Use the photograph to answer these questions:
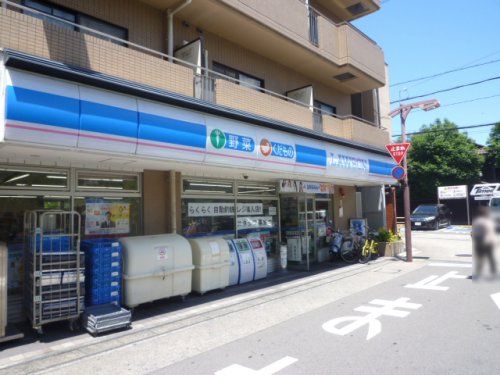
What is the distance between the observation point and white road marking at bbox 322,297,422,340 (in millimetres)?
6581

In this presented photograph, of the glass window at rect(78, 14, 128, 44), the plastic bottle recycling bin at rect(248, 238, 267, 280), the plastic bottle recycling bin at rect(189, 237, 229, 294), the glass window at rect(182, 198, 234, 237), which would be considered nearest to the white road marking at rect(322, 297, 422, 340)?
the plastic bottle recycling bin at rect(189, 237, 229, 294)

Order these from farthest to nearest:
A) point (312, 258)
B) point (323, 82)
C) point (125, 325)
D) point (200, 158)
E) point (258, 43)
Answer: point (323, 82), point (312, 258), point (258, 43), point (200, 158), point (125, 325)

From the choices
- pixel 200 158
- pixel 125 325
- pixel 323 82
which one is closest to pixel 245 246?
pixel 200 158

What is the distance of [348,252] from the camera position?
14266 mm

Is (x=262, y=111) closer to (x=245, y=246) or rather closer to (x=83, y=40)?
(x=245, y=246)

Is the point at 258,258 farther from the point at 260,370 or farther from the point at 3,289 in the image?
the point at 3,289

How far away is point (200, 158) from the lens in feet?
26.6

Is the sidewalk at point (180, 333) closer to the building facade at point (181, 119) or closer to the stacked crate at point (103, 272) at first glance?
the stacked crate at point (103, 272)

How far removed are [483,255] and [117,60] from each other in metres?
8.08

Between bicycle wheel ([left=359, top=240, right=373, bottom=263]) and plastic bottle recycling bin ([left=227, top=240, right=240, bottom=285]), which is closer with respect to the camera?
plastic bottle recycling bin ([left=227, top=240, right=240, bottom=285])

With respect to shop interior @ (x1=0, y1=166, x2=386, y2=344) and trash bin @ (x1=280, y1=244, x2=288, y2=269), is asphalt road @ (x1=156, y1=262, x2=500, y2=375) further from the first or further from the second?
trash bin @ (x1=280, y1=244, x2=288, y2=269)

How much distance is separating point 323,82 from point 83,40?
1094cm

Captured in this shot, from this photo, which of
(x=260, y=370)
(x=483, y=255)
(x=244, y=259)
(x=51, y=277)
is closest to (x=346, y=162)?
(x=244, y=259)

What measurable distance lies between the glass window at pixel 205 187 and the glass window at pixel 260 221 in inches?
26.5
